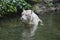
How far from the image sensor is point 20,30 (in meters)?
10.3

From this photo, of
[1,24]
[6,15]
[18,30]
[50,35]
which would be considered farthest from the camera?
[6,15]

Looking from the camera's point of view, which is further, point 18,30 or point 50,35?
point 18,30

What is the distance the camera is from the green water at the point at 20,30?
930 cm

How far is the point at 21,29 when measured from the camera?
34.4ft

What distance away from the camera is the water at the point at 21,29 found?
366 inches

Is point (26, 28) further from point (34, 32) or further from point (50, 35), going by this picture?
point (50, 35)

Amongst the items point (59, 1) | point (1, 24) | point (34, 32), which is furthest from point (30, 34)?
point (59, 1)

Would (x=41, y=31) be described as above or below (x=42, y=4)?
below

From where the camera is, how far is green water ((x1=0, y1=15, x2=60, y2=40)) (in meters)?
9.30

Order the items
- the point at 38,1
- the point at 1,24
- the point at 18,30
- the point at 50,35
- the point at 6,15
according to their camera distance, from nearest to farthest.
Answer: the point at 50,35, the point at 18,30, the point at 1,24, the point at 6,15, the point at 38,1

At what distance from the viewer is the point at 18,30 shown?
1036cm

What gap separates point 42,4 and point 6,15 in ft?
11.0

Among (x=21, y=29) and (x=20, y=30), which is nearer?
(x=20, y=30)

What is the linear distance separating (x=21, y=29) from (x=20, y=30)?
0.14m
